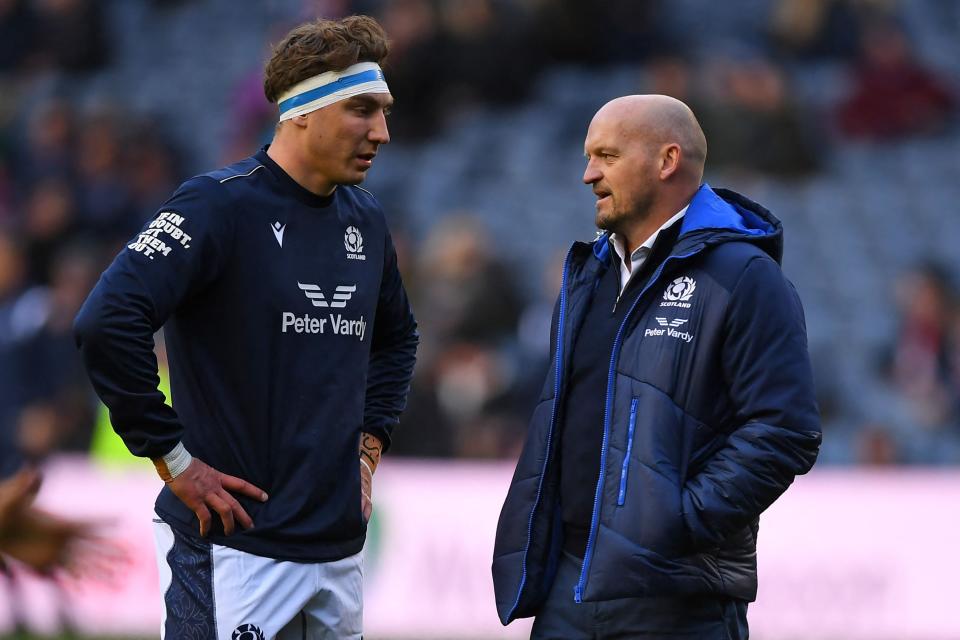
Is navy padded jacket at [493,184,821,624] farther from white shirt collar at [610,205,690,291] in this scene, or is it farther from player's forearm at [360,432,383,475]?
player's forearm at [360,432,383,475]

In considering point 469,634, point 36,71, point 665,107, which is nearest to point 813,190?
point 469,634

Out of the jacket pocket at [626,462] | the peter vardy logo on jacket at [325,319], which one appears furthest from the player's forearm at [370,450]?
the jacket pocket at [626,462]

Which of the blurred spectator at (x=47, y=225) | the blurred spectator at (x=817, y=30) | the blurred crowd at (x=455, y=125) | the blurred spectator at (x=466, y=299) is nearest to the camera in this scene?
the blurred crowd at (x=455, y=125)

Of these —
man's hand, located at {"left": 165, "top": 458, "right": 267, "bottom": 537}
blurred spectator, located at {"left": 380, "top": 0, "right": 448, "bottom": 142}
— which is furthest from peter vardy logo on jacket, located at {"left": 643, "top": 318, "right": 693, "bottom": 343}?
blurred spectator, located at {"left": 380, "top": 0, "right": 448, "bottom": 142}

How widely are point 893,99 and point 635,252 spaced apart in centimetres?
1096

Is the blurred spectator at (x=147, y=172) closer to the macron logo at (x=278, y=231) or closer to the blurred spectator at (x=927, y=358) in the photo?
the blurred spectator at (x=927, y=358)

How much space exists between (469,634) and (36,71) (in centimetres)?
998

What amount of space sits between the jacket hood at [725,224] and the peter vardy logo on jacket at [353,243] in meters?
0.94

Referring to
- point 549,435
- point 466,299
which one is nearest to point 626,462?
point 549,435

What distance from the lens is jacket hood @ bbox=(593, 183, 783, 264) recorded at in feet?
14.6

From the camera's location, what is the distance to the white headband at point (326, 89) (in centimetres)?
452

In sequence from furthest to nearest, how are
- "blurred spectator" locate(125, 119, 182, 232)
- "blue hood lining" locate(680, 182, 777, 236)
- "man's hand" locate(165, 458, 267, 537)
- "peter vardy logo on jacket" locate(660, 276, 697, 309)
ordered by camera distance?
"blurred spectator" locate(125, 119, 182, 232)
"blue hood lining" locate(680, 182, 777, 236)
"peter vardy logo on jacket" locate(660, 276, 697, 309)
"man's hand" locate(165, 458, 267, 537)

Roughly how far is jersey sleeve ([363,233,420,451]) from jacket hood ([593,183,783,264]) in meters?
0.98

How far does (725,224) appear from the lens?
4.52 meters
